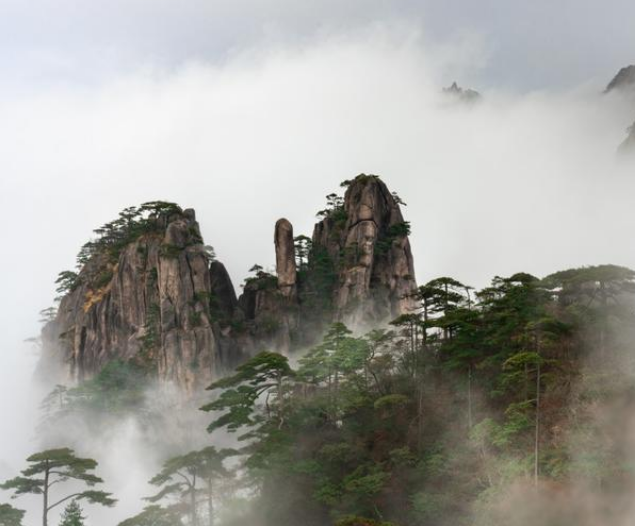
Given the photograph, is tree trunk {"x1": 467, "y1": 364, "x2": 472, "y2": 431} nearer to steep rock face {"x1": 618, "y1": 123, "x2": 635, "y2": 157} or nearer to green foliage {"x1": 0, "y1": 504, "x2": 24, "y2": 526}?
green foliage {"x1": 0, "y1": 504, "x2": 24, "y2": 526}

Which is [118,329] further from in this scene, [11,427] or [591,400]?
[591,400]

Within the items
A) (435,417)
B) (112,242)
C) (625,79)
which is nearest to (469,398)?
(435,417)

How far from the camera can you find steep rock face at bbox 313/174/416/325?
79.9 m

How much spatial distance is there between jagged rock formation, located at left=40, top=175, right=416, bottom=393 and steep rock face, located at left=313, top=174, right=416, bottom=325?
0.14 metres

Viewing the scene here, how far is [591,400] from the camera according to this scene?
39938 mm

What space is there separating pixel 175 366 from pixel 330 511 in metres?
34.3

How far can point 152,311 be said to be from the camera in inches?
3113

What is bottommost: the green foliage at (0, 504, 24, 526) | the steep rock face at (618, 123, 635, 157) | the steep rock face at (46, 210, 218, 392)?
the green foliage at (0, 504, 24, 526)

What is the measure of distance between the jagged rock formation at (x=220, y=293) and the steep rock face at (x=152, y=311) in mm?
136

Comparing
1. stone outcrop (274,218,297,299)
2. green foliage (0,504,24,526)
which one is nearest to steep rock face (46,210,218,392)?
stone outcrop (274,218,297,299)

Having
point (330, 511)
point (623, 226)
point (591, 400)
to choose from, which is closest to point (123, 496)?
point (330, 511)

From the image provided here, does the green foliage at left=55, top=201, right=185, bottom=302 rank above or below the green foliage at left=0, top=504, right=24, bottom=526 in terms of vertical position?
above

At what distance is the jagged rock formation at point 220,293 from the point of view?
3036 inches

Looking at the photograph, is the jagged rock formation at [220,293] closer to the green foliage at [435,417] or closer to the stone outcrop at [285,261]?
the stone outcrop at [285,261]
